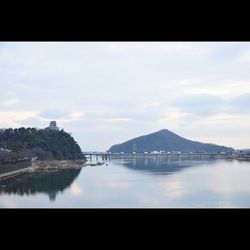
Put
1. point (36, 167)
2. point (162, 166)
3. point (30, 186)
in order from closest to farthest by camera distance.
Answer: point (30, 186), point (36, 167), point (162, 166)

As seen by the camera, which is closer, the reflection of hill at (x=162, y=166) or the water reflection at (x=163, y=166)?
the water reflection at (x=163, y=166)

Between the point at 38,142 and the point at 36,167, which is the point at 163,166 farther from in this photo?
the point at 36,167

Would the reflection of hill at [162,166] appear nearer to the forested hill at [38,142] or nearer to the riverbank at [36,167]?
the riverbank at [36,167]

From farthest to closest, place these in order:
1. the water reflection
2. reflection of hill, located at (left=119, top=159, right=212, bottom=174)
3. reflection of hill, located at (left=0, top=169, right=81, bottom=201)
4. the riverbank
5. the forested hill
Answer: the forested hill
reflection of hill, located at (left=119, top=159, right=212, bottom=174)
the water reflection
the riverbank
reflection of hill, located at (left=0, top=169, right=81, bottom=201)

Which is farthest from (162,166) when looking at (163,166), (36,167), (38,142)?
(36,167)

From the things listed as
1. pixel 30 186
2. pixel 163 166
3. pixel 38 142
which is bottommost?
pixel 30 186

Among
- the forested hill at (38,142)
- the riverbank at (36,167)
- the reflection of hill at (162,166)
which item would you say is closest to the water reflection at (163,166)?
the reflection of hill at (162,166)

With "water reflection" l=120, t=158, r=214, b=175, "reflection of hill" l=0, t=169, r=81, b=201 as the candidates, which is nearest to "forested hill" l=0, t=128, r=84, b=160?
"water reflection" l=120, t=158, r=214, b=175

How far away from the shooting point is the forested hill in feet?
63.4

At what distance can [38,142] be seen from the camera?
20.0 meters

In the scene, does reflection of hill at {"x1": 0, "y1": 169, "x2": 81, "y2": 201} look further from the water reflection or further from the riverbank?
the water reflection

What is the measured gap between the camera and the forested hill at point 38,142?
63.4 feet
